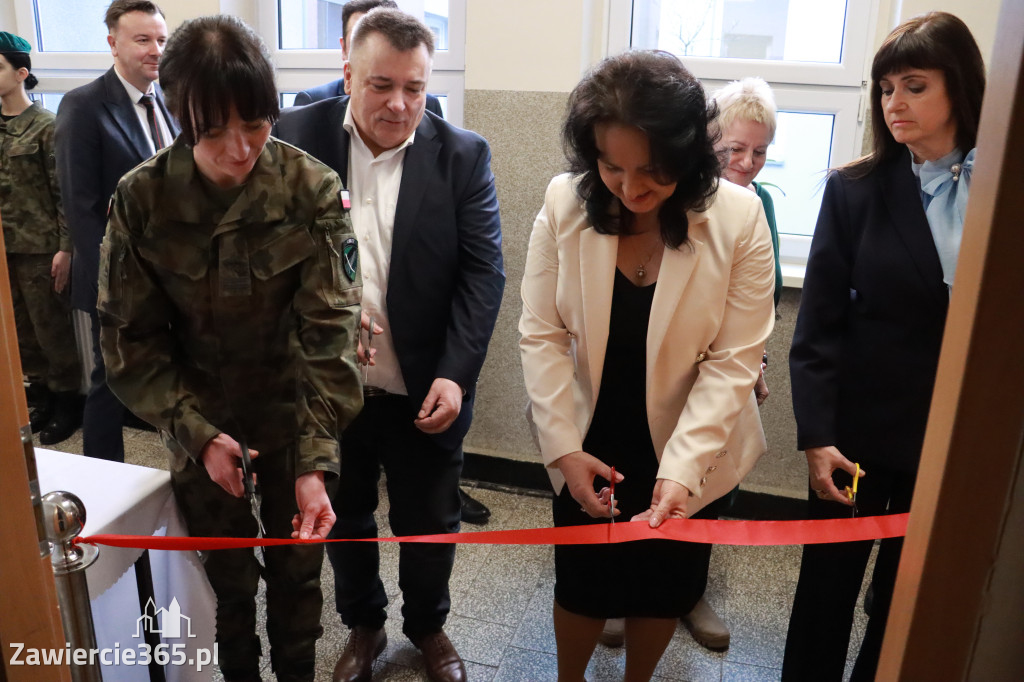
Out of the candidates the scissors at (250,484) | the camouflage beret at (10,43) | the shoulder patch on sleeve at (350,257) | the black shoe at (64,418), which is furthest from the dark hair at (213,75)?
the black shoe at (64,418)

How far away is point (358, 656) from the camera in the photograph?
2049 millimetres

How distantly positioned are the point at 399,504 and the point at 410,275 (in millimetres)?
582

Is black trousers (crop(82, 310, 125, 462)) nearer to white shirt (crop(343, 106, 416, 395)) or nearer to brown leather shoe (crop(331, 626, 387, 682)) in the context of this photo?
brown leather shoe (crop(331, 626, 387, 682))

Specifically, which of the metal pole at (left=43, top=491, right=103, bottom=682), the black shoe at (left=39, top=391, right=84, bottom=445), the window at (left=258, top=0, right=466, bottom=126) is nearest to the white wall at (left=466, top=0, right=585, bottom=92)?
the window at (left=258, top=0, right=466, bottom=126)

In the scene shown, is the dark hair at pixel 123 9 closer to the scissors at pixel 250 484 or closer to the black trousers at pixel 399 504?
the black trousers at pixel 399 504

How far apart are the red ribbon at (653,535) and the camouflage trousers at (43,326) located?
2.73 m

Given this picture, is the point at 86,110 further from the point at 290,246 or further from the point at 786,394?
the point at 786,394

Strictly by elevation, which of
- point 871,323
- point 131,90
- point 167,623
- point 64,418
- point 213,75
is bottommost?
point 64,418

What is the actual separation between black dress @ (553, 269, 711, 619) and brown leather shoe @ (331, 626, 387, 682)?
729 millimetres

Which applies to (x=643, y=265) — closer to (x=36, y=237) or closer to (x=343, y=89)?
(x=343, y=89)

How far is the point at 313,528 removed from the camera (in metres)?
1.35

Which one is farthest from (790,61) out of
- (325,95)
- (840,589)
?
(840,589)

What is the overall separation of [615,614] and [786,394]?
152cm

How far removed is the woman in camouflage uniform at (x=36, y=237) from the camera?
3404mm
